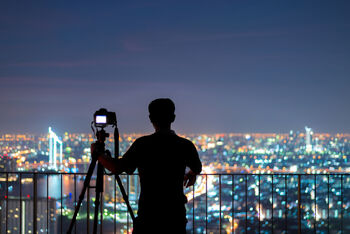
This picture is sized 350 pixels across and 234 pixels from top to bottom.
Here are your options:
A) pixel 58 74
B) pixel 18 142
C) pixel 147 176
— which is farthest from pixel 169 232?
pixel 58 74

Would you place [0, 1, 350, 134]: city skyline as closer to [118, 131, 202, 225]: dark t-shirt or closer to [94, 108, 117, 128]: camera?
[94, 108, 117, 128]: camera

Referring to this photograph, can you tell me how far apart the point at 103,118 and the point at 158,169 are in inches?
29.2

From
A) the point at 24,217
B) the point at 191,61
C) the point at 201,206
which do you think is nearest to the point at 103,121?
the point at 24,217

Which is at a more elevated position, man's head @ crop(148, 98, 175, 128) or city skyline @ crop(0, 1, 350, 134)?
city skyline @ crop(0, 1, 350, 134)

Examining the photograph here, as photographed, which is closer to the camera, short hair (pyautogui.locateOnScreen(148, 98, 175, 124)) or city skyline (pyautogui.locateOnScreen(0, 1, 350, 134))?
short hair (pyautogui.locateOnScreen(148, 98, 175, 124))

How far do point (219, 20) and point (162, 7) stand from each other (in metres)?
3.25

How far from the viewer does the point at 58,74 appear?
916 inches

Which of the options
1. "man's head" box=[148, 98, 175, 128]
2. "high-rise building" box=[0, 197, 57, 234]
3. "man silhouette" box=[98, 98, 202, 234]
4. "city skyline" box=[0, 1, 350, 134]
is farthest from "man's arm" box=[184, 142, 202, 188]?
"city skyline" box=[0, 1, 350, 134]

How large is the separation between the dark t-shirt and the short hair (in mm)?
69

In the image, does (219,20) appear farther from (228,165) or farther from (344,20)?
(228,165)

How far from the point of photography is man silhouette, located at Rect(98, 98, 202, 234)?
78.1 inches

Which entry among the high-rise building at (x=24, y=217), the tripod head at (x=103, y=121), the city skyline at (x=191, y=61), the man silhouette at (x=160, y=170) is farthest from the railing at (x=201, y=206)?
the city skyline at (x=191, y=61)

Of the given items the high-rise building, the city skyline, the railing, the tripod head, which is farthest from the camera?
the city skyline

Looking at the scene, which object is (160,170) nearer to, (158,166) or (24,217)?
(158,166)
